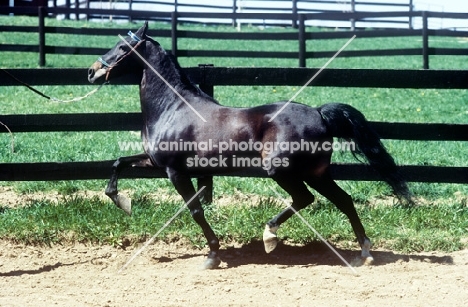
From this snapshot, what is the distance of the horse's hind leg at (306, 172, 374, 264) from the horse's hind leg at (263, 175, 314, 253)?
9 cm

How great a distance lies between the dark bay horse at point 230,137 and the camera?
5168 millimetres

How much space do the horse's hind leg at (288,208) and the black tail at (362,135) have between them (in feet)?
1.59

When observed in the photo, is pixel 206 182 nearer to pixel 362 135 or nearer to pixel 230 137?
pixel 230 137

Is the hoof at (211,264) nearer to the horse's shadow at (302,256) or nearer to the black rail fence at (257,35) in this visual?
the horse's shadow at (302,256)

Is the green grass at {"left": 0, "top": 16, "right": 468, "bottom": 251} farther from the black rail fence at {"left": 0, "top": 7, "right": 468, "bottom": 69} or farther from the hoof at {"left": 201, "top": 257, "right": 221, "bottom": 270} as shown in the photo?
the black rail fence at {"left": 0, "top": 7, "right": 468, "bottom": 69}

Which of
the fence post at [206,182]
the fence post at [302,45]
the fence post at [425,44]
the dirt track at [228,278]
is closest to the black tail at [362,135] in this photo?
the dirt track at [228,278]

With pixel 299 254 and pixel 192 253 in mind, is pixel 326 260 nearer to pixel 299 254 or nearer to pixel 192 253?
pixel 299 254

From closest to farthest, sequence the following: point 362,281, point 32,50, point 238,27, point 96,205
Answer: point 362,281, point 96,205, point 32,50, point 238,27

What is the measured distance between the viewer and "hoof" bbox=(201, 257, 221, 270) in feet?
17.4

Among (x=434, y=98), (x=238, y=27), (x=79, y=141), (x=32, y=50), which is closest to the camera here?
(x=79, y=141)

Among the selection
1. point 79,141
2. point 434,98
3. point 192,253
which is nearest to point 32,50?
point 79,141

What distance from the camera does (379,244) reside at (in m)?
5.84

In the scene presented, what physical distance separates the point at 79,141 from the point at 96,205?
2.79m

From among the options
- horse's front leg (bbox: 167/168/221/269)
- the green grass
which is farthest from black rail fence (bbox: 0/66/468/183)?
horse's front leg (bbox: 167/168/221/269)
